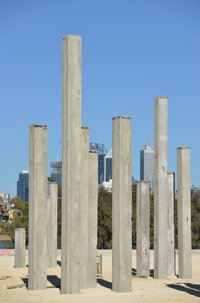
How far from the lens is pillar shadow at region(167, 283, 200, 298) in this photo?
16600 millimetres

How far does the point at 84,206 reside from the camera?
17.3 m

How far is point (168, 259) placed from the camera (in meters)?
21.0

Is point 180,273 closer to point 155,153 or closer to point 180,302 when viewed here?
point 155,153

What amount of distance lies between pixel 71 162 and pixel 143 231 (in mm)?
6033

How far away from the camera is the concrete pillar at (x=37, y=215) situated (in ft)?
55.0

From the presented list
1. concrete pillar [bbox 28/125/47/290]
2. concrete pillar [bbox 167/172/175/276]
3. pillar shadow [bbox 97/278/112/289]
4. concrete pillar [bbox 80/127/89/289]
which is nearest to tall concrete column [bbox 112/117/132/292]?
concrete pillar [bbox 80/127/89/289]

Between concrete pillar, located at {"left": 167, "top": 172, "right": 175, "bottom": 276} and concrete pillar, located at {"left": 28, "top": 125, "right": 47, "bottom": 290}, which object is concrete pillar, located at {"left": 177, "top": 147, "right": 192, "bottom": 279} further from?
concrete pillar, located at {"left": 28, "top": 125, "right": 47, "bottom": 290}

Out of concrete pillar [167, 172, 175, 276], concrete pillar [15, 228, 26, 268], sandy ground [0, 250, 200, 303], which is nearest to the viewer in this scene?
sandy ground [0, 250, 200, 303]

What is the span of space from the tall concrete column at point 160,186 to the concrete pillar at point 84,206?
356 centimetres

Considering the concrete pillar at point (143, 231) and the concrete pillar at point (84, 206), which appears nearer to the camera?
the concrete pillar at point (84, 206)

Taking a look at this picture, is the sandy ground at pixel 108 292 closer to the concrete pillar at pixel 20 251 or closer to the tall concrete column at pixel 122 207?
the tall concrete column at pixel 122 207

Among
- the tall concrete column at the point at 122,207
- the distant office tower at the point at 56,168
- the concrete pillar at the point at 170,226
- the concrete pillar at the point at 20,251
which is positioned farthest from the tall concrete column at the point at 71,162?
the concrete pillar at the point at 20,251

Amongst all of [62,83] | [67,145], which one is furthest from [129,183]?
[62,83]

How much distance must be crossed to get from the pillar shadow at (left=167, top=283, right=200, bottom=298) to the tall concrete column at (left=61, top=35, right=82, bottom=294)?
9.94ft
